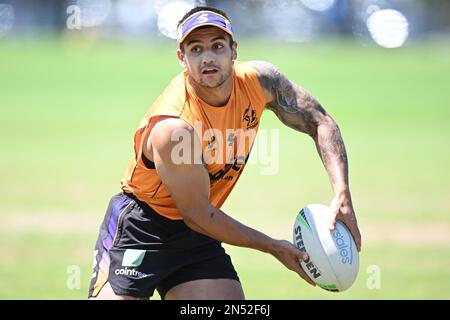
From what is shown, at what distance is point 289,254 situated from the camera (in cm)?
617

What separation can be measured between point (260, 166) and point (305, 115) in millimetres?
13308

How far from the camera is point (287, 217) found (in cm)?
1348

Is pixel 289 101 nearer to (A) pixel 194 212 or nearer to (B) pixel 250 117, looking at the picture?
(B) pixel 250 117

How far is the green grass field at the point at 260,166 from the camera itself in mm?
10242

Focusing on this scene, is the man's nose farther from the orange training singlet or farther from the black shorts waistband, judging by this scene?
the black shorts waistband

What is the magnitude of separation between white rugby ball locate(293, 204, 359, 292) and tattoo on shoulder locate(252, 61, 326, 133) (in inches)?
36.1

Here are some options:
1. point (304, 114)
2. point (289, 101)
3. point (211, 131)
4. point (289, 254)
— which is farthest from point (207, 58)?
point (289, 254)

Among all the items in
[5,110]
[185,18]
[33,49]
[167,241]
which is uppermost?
[33,49]

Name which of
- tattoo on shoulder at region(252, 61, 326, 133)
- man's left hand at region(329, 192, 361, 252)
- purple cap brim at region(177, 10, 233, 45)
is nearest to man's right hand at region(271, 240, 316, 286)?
man's left hand at region(329, 192, 361, 252)

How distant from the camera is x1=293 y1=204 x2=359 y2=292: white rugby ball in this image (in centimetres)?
619

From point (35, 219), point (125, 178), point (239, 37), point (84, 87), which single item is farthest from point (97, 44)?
point (125, 178)

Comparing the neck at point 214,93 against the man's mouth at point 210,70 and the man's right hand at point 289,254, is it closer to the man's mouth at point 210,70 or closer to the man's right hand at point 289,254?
the man's mouth at point 210,70

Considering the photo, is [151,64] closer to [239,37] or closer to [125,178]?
[239,37]
